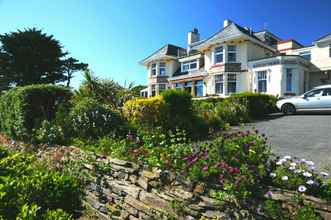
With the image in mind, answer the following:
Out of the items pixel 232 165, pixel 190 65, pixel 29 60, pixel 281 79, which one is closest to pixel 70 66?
pixel 29 60

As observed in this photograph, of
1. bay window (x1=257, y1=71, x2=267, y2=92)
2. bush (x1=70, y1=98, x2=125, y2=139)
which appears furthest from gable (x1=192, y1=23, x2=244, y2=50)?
bush (x1=70, y1=98, x2=125, y2=139)

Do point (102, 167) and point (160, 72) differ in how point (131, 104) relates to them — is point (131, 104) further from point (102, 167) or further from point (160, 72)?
point (160, 72)

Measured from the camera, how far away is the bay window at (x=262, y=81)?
81.6ft

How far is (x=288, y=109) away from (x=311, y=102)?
1.39 m

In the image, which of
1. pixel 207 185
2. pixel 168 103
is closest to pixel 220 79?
pixel 168 103

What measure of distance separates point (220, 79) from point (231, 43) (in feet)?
11.4

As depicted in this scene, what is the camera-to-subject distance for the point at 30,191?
13.9 feet

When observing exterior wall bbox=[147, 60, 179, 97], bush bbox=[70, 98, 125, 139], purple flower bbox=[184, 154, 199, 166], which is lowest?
purple flower bbox=[184, 154, 199, 166]

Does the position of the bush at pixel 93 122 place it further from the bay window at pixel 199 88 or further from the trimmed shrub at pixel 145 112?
the bay window at pixel 199 88

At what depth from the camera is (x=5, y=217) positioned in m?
3.48

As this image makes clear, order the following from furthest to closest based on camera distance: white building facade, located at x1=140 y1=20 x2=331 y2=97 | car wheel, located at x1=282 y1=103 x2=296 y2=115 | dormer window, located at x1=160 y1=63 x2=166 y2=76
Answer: dormer window, located at x1=160 y1=63 x2=166 y2=76 < white building facade, located at x1=140 y1=20 x2=331 y2=97 < car wheel, located at x1=282 y1=103 x2=296 y2=115

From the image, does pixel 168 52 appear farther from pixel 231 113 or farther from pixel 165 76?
pixel 231 113

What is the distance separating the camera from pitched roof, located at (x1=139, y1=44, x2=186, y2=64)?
35688 mm

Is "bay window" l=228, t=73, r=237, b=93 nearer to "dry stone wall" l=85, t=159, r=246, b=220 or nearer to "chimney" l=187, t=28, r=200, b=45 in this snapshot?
"chimney" l=187, t=28, r=200, b=45
